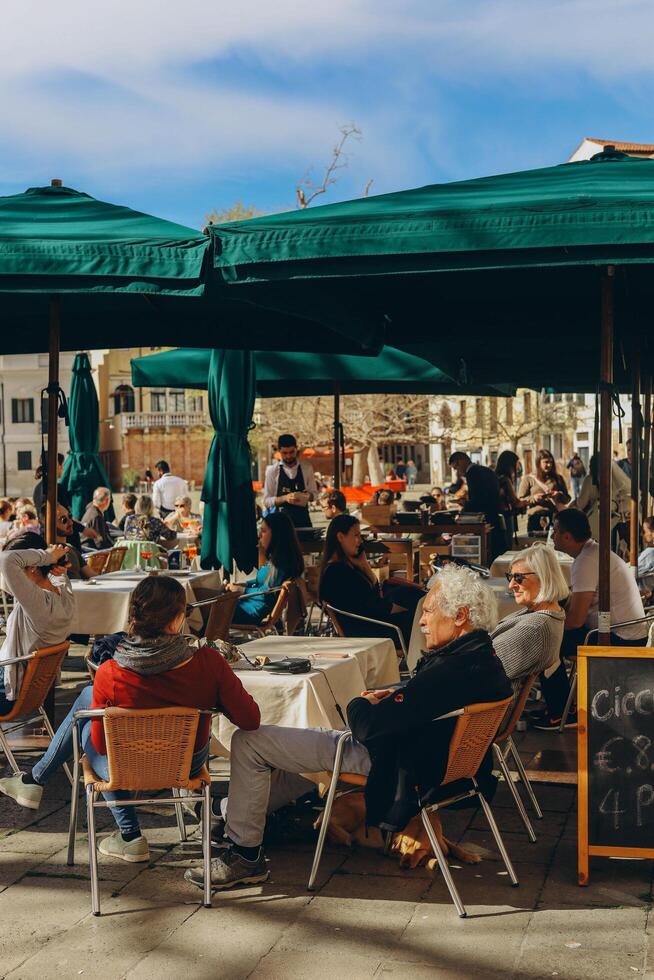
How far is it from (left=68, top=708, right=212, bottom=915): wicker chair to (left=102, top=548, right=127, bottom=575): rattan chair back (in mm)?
5852

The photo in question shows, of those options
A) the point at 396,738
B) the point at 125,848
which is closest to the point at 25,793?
the point at 125,848

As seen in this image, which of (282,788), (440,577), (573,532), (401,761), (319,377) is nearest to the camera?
(401,761)

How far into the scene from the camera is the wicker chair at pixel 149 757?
4234 mm

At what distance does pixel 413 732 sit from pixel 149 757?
3.26 ft

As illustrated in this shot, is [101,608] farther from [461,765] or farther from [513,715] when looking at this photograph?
[461,765]

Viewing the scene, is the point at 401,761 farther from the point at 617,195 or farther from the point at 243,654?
the point at 617,195

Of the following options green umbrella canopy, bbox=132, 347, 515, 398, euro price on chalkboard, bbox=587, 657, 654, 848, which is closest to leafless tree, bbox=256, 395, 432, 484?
green umbrella canopy, bbox=132, 347, 515, 398

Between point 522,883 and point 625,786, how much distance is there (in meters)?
0.54

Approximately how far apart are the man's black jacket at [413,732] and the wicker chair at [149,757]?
0.62 meters

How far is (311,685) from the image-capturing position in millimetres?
4977

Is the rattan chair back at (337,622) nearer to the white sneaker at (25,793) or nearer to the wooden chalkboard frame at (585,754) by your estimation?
the white sneaker at (25,793)

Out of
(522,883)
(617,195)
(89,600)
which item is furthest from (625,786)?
(89,600)

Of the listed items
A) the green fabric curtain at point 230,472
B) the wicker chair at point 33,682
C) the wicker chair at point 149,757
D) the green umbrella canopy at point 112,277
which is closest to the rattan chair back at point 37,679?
the wicker chair at point 33,682

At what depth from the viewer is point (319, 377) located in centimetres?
1118
